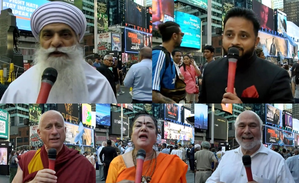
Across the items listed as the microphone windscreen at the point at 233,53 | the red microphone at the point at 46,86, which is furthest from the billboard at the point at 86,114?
the microphone windscreen at the point at 233,53

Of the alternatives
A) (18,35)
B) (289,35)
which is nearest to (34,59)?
(18,35)

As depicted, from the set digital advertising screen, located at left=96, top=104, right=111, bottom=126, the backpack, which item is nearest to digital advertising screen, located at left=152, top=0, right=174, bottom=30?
the backpack

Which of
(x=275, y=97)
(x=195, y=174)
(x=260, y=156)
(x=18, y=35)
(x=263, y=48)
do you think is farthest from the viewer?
(x=18, y=35)

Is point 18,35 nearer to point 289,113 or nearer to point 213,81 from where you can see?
point 213,81

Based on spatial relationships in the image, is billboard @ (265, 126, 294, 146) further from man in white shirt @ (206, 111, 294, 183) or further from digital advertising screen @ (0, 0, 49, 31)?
digital advertising screen @ (0, 0, 49, 31)

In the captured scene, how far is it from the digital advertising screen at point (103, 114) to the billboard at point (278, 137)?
134 centimetres

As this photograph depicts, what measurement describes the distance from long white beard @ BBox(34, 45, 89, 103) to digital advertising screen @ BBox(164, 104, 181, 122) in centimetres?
66

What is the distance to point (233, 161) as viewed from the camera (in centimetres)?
306

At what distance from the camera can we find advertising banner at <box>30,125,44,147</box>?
3.28 metres

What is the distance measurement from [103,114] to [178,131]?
0.68m

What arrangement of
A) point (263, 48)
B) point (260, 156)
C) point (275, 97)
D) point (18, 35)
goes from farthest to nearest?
point (18, 35)
point (260, 156)
point (263, 48)
point (275, 97)

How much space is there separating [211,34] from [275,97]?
0.76m

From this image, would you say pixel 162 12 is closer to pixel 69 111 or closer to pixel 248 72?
pixel 248 72

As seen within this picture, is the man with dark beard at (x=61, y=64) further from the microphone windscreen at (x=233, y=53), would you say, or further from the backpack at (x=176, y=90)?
the microphone windscreen at (x=233, y=53)
